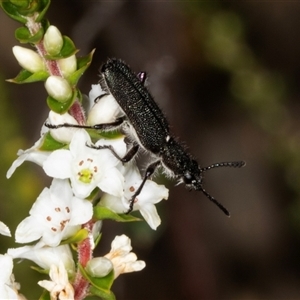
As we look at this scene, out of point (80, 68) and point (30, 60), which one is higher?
point (80, 68)

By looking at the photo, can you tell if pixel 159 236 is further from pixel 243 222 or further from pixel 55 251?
pixel 55 251

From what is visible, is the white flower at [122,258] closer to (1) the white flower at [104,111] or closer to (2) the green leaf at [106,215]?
(2) the green leaf at [106,215]

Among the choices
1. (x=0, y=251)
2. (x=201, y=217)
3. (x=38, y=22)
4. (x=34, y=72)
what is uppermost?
(x=38, y=22)

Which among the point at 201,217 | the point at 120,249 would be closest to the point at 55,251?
the point at 120,249

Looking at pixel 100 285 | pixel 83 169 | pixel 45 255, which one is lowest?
pixel 45 255

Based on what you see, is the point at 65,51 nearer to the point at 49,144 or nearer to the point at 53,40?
the point at 53,40

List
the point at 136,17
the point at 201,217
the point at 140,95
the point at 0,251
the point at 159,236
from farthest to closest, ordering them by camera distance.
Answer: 1. the point at 136,17
2. the point at 201,217
3. the point at 159,236
4. the point at 0,251
5. the point at 140,95

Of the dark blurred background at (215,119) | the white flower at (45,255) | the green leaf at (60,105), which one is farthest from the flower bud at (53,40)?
the dark blurred background at (215,119)

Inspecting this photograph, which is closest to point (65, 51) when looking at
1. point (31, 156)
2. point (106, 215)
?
point (31, 156)
